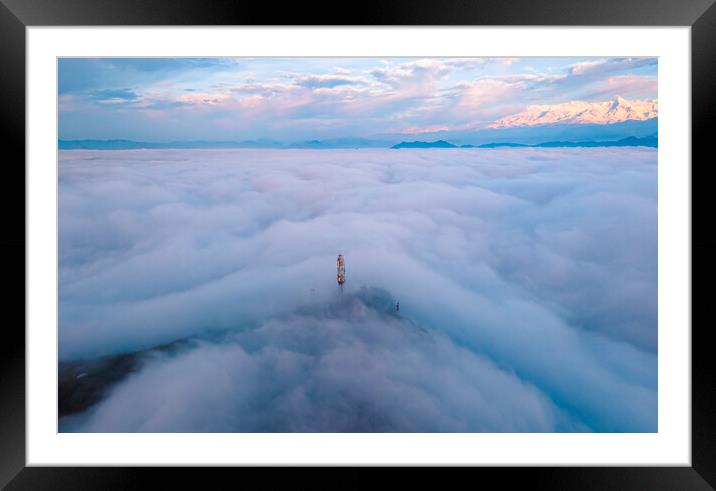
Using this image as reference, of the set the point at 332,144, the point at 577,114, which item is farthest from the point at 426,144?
the point at 577,114

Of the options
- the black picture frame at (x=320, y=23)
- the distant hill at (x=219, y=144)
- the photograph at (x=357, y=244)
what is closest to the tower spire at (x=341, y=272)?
the photograph at (x=357, y=244)

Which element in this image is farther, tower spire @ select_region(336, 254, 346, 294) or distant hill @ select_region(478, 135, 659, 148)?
tower spire @ select_region(336, 254, 346, 294)

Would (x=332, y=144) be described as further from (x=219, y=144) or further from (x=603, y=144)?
(x=603, y=144)

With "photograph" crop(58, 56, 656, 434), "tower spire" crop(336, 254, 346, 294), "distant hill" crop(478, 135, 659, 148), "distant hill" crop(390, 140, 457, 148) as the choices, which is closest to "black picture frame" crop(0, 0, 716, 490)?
"photograph" crop(58, 56, 656, 434)

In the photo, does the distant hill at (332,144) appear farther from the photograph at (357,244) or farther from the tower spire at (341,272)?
the tower spire at (341,272)

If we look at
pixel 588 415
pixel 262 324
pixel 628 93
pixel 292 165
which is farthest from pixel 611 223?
pixel 262 324

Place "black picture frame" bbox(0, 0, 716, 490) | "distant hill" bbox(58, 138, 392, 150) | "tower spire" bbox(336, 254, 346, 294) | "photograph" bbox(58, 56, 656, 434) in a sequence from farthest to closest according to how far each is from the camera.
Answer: "tower spire" bbox(336, 254, 346, 294) → "distant hill" bbox(58, 138, 392, 150) → "photograph" bbox(58, 56, 656, 434) → "black picture frame" bbox(0, 0, 716, 490)

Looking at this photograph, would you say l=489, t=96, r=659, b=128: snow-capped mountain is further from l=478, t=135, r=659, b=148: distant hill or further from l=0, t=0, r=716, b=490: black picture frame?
l=0, t=0, r=716, b=490: black picture frame

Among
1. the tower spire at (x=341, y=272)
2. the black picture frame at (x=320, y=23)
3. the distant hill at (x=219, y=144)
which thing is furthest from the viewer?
the tower spire at (x=341, y=272)
